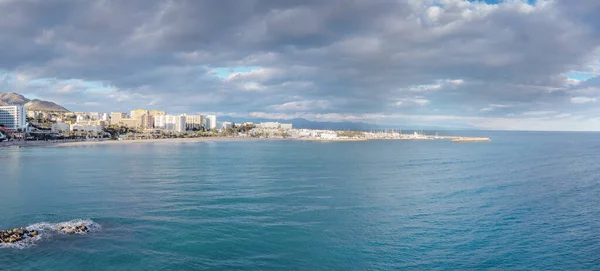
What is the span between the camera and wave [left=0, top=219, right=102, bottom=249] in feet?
54.4

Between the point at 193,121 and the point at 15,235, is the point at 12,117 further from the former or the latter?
the point at 15,235

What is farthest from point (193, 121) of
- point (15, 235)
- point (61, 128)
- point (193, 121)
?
point (15, 235)

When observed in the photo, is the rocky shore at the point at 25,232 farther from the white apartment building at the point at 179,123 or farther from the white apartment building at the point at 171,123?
the white apartment building at the point at 179,123

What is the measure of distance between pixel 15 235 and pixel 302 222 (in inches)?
Answer: 531

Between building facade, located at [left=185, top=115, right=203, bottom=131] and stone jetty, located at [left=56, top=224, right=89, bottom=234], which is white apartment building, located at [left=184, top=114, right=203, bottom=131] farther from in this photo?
stone jetty, located at [left=56, top=224, right=89, bottom=234]

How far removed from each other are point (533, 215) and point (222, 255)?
18.7 meters

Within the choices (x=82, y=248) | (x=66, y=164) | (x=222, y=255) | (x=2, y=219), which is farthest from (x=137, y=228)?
(x=66, y=164)

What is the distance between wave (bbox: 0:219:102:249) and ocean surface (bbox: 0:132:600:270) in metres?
0.08

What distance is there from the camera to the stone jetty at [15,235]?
16.9 metres

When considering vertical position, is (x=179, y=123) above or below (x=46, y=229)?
above

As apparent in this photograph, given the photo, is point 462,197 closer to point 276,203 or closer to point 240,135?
point 276,203

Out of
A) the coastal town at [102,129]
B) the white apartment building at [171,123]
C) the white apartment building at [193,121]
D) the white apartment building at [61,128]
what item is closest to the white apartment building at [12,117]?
the coastal town at [102,129]

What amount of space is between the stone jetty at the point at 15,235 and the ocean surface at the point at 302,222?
0.47 meters

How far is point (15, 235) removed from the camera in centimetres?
1727
